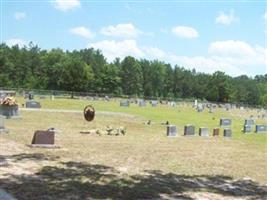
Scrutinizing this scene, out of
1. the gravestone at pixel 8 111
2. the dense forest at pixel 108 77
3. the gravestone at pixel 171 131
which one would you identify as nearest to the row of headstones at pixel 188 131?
the gravestone at pixel 171 131

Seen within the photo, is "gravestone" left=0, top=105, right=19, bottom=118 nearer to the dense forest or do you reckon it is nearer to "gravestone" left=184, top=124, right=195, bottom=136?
"gravestone" left=184, top=124, right=195, bottom=136

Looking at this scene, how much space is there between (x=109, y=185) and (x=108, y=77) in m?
121

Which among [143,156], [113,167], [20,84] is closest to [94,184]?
[113,167]

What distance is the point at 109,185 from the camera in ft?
38.3

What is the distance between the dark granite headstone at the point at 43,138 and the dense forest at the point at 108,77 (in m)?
95.0

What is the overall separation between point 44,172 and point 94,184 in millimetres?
1583

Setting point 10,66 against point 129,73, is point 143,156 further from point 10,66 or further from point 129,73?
point 129,73

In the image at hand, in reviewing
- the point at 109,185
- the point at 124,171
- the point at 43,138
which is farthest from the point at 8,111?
the point at 109,185

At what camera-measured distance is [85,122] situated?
33625mm

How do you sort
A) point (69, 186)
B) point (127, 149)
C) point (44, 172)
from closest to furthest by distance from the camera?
point (69, 186) → point (44, 172) → point (127, 149)

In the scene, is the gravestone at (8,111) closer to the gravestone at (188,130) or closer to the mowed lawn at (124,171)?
the mowed lawn at (124,171)

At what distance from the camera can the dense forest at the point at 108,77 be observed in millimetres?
118688

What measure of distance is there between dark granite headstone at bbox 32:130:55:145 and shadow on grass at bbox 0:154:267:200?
262cm

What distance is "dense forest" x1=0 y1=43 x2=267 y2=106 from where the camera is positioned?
118688 millimetres
